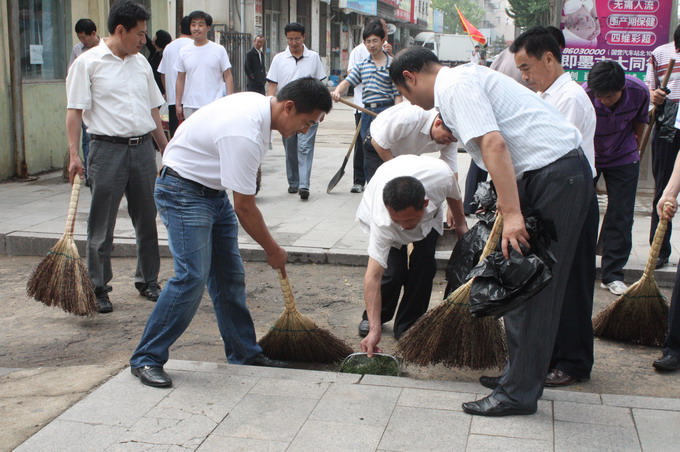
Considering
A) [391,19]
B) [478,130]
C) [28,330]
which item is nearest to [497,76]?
[478,130]

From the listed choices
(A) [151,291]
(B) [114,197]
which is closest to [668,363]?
(A) [151,291]

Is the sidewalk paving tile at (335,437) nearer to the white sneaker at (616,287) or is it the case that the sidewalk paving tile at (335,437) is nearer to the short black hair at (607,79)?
the white sneaker at (616,287)

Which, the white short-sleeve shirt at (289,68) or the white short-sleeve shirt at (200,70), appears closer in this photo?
the white short-sleeve shirt at (200,70)

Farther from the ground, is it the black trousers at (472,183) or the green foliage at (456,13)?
the green foliage at (456,13)

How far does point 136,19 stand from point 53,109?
569 cm

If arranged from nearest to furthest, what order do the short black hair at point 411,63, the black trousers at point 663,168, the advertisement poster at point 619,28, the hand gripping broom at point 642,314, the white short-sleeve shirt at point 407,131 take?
the short black hair at point 411,63 → the hand gripping broom at point 642,314 → the white short-sleeve shirt at point 407,131 → the black trousers at point 663,168 → the advertisement poster at point 619,28

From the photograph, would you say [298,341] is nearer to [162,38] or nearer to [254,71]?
[162,38]

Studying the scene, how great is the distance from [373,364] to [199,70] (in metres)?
5.01

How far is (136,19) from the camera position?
494 centimetres

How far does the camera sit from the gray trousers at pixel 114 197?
5.09 meters

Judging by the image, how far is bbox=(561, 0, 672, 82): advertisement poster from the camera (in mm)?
8508

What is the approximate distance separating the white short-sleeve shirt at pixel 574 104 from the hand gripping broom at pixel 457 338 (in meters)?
1.12

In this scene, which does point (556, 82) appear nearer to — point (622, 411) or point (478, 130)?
point (478, 130)

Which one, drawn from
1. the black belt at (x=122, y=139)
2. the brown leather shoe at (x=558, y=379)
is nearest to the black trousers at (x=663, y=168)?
the brown leather shoe at (x=558, y=379)
